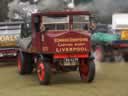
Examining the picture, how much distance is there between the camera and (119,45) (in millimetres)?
23125

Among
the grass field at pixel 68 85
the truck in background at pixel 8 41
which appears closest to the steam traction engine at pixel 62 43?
the grass field at pixel 68 85

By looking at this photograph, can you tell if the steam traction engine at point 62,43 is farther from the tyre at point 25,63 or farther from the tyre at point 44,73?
the tyre at point 25,63

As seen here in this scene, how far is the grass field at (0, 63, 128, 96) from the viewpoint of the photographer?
45.2 feet

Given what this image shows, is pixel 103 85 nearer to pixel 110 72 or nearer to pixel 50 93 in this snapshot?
pixel 50 93

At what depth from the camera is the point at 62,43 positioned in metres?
15.2

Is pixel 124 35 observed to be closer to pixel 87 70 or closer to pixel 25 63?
pixel 25 63

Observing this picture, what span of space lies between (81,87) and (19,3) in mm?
14164

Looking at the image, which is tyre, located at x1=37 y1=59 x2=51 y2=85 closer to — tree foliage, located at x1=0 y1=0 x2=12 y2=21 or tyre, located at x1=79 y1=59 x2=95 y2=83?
tyre, located at x1=79 y1=59 x2=95 y2=83

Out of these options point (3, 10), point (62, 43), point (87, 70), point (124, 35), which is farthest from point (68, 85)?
point (3, 10)

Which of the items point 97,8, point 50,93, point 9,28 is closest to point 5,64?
point 9,28

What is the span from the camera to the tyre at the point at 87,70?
15.7m

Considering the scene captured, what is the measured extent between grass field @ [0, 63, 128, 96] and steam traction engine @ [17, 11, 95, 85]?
45 centimetres

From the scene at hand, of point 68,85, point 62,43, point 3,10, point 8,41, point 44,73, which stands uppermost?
point 62,43

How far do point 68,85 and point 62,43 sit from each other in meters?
1.31
